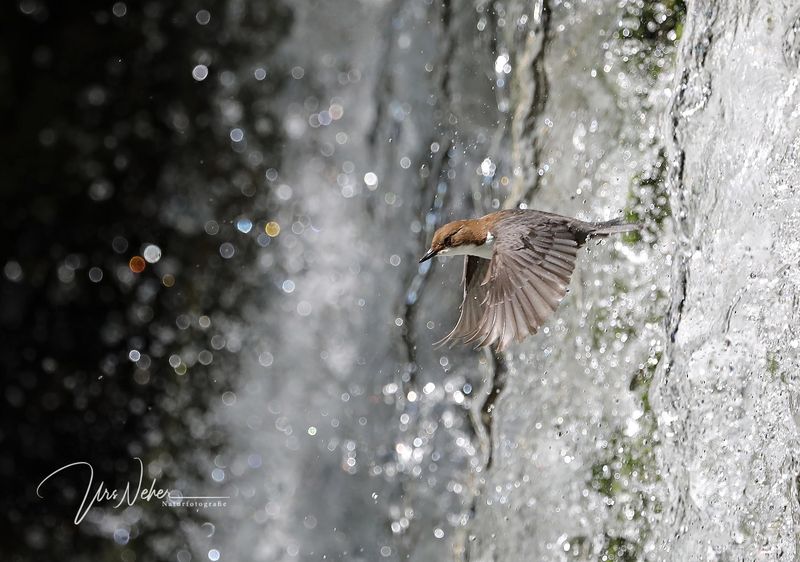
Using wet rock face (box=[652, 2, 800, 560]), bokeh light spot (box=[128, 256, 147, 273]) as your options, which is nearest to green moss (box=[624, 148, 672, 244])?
wet rock face (box=[652, 2, 800, 560])

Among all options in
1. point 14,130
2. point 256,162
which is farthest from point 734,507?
point 14,130

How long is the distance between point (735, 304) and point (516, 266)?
1.70 feet

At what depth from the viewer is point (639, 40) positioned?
2680mm

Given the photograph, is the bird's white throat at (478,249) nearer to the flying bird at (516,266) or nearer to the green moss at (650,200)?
the flying bird at (516,266)

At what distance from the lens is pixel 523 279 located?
2.05 meters

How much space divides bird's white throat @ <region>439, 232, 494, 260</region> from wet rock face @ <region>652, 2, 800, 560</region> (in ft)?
1.65

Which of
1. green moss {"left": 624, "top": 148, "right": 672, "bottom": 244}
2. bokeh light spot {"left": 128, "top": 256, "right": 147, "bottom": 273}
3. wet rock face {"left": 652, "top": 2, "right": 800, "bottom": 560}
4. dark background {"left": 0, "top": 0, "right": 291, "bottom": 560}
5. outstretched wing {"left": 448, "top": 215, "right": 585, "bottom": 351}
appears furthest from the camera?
bokeh light spot {"left": 128, "top": 256, "right": 147, "bottom": 273}

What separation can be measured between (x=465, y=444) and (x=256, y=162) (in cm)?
207

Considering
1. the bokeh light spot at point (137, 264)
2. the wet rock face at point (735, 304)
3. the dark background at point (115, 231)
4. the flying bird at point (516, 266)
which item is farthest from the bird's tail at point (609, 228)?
the bokeh light spot at point (137, 264)

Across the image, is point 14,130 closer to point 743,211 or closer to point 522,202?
point 522,202

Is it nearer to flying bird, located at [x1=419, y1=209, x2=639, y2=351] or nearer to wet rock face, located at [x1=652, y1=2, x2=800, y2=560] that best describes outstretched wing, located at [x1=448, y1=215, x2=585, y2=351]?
flying bird, located at [x1=419, y1=209, x2=639, y2=351]

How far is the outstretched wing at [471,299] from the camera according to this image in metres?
2.17

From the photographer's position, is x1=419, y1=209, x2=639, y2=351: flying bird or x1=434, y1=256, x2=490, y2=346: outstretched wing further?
x1=434, y1=256, x2=490, y2=346: outstretched wing

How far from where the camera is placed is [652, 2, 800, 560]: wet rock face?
2.13 m
